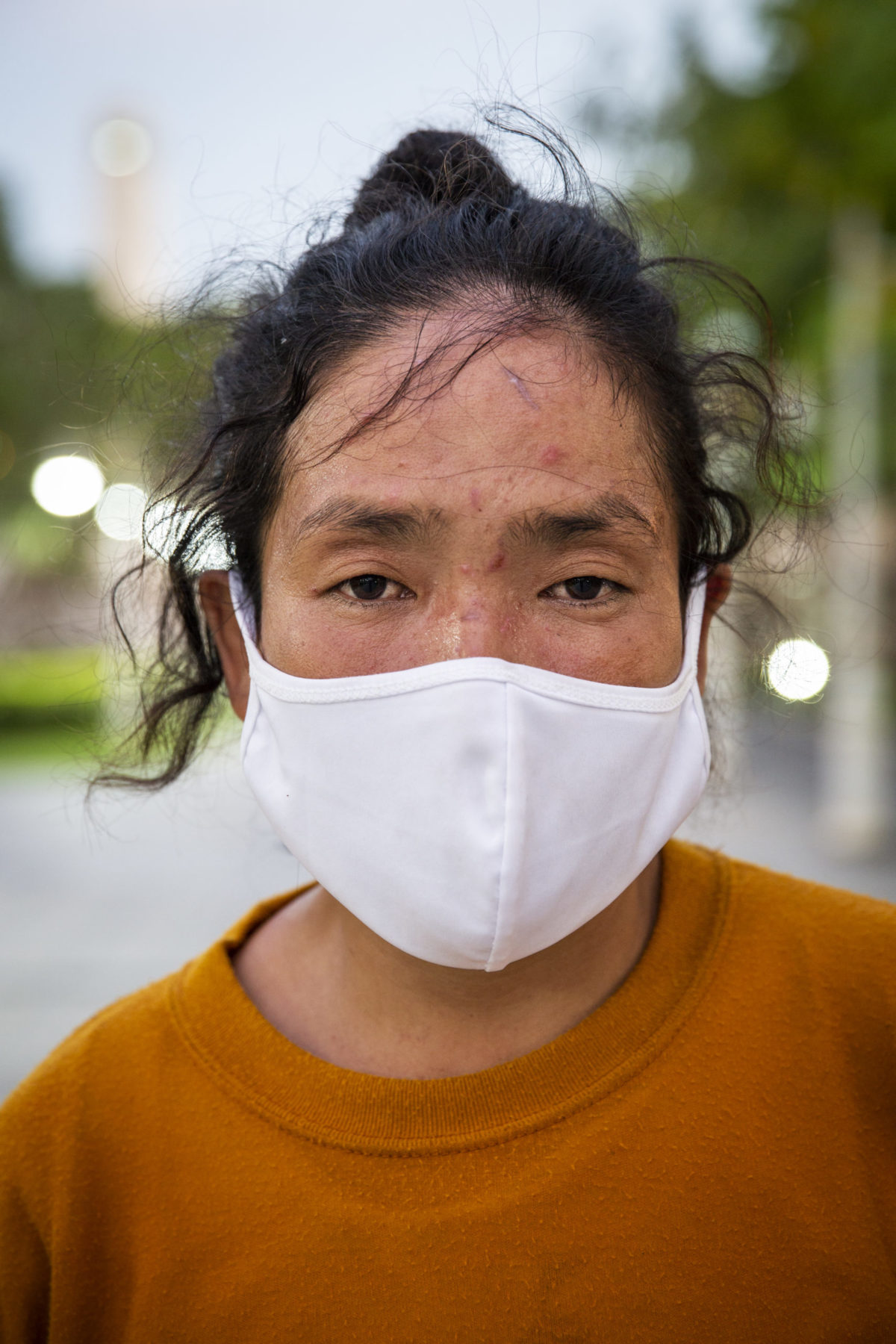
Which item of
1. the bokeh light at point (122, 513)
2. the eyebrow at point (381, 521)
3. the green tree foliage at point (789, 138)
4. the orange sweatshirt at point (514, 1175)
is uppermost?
the green tree foliage at point (789, 138)

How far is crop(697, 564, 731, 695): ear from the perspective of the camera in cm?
173

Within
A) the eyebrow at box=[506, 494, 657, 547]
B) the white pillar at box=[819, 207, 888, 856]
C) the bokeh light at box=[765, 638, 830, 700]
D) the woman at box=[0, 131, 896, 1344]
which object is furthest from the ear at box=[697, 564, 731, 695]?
the white pillar at box=[819, 207, 888, 856]

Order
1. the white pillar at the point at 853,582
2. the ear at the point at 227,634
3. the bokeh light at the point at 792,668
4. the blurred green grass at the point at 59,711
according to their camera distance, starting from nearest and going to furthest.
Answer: the ear at the point at 227,634 → the bokeh light at the point at 792,668 → the blurred green grass at the point at 59,711 → the white pillar at the point at 853,582

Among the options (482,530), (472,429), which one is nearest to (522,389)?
(472,429)

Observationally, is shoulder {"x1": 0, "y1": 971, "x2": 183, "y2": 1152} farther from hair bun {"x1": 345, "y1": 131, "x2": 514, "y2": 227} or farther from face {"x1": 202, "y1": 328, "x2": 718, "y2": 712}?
hair bun {"x1": 345, "y1": 131, "x2": 514, "y2": 227}

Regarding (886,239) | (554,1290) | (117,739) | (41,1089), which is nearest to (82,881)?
(117,739)

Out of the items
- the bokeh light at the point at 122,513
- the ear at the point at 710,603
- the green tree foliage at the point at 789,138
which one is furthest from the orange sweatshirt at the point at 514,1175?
the green tree foliage at the point at 789,138

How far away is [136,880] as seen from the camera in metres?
8.08

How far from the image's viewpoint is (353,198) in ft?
6.17

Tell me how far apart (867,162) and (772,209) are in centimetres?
144

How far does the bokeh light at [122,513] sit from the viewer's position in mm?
2037

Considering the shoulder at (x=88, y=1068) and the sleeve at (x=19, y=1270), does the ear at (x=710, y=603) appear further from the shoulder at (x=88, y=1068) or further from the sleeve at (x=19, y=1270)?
the sleeve at (x=19, y=1270)

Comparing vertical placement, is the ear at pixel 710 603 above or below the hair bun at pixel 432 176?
below

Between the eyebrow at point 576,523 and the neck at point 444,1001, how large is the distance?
0.54 meters
